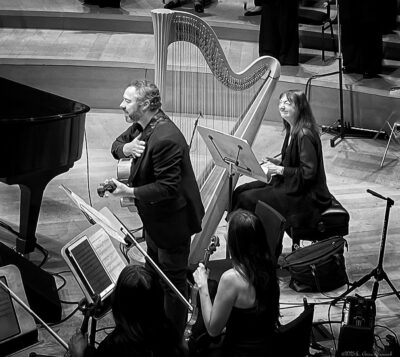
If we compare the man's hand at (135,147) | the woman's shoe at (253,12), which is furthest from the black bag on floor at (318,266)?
the woman's shoe at (253,12)

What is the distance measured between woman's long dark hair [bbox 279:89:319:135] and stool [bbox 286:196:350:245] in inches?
22.5

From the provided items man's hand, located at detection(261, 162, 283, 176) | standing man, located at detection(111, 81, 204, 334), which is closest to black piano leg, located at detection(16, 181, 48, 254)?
standing man, located at detection(111, 81, 204, 334)

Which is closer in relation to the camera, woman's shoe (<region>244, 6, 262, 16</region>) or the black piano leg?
the black piano leg

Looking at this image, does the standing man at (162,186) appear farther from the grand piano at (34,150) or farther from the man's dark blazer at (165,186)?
the grand piano at (34,150)

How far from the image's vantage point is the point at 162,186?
438 cm

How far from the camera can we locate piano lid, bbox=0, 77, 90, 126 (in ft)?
18.9

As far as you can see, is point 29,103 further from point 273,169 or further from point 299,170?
point 299,170

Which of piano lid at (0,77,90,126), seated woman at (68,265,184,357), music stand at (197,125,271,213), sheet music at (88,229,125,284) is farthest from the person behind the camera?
piano lid at (0,77,90,126)

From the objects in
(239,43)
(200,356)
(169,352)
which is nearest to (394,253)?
(200,356)

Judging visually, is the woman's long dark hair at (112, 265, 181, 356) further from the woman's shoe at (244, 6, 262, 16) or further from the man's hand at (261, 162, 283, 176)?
the woman's shoe at (244, 6, 262, 16)

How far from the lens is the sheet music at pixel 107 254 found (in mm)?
4020

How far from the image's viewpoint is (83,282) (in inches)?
152

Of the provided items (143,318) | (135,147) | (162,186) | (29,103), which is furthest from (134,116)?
(29,103)

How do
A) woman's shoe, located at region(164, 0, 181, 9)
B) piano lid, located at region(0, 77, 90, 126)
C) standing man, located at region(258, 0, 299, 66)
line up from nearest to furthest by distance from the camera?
piano lid, located at region(0, 77, 90, 126)
standing man, located at region(258, 0, 299, 66)
woman's shoe, located at region(164, 0, 181, 9)
